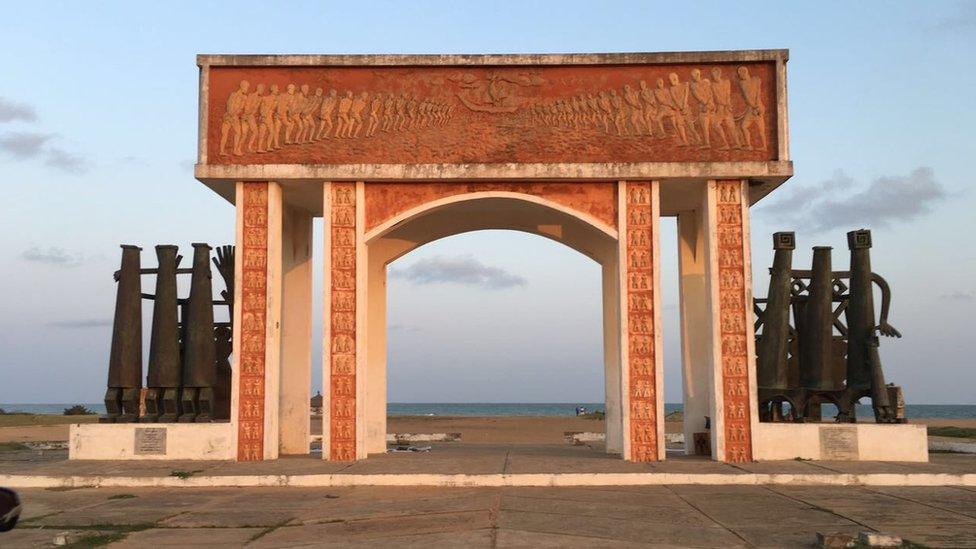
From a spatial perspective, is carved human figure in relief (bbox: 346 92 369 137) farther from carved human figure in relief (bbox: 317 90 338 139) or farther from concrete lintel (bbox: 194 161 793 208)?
concrete lintel (bbox: 194 161 793 208)

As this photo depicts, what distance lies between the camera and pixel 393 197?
16.5 m

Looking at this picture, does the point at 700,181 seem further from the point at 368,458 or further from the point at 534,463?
the point at 368,458

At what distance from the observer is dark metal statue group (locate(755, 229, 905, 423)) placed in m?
16.5

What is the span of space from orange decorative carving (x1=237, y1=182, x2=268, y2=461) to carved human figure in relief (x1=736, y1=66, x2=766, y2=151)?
8383 millimetres

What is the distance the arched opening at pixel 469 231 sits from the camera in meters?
Answer: 18.2

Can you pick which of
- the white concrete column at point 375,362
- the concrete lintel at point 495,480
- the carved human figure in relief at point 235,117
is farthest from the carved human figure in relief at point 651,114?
the carved human figure in relief at point 235,117

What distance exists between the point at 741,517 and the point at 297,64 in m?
10.9

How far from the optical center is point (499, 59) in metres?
16.6

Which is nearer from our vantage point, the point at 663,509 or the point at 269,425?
the point at 663,509

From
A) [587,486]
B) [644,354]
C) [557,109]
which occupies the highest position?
[557,109]

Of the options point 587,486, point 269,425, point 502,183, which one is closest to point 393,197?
point 502,183

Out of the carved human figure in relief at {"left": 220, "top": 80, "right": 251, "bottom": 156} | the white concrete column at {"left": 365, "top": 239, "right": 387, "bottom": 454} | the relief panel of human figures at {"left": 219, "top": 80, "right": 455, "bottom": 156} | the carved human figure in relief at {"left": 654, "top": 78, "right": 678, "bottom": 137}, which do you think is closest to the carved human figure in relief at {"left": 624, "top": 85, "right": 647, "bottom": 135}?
the carved human figure in relief at {"left": 654, "top": 78, "right": 678, "bottom": 137}

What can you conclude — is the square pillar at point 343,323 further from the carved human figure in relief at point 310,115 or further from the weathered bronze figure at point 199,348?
the weathered bronze figure at point 199,348

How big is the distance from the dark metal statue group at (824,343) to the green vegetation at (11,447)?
15554 mm
